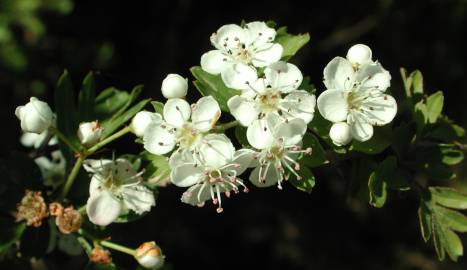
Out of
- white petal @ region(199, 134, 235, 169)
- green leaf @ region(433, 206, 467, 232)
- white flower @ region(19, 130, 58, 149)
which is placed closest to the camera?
white petal @ region(199, 134, 235, 169)

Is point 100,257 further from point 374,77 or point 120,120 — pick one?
point 374,77

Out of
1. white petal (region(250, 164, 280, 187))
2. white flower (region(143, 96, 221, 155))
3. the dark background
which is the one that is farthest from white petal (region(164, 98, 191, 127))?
the dark background

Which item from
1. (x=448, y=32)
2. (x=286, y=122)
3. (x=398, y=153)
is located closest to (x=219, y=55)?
(x=286, y=122)

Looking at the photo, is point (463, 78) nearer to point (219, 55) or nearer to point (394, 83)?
point (394, 83)

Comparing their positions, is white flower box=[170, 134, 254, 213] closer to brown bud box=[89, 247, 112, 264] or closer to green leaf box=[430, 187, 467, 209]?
brown bud box=[89, 247, 112, 264]

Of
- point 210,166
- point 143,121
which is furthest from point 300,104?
point 143,121

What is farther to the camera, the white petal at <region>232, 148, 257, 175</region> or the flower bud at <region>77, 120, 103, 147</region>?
the flower bud at <region>77, 120, 103, 147</region>
